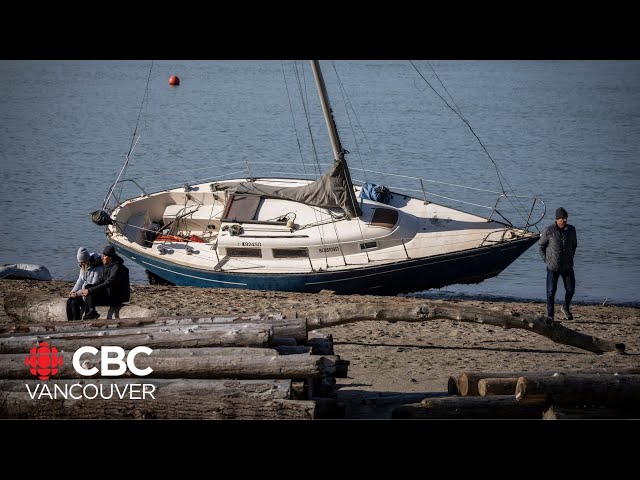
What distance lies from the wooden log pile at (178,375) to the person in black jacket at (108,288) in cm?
266

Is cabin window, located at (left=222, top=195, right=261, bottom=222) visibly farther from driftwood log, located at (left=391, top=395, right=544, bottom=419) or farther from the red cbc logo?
driftwood log, located at (left=391, top=395, right=544, bottom=419)

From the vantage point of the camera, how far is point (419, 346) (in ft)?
51.2

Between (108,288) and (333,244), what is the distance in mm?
8751

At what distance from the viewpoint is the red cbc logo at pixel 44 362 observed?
10.7m

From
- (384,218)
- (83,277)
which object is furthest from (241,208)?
(83,277)

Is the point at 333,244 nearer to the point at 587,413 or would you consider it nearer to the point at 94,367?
the point at 94,367

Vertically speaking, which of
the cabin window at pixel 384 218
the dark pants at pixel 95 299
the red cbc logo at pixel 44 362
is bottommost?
the red cbc logo at pixel 44 362

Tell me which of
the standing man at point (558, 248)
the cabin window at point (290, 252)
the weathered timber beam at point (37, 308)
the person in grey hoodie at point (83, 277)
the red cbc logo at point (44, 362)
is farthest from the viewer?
the cabin window at point (290, 252)

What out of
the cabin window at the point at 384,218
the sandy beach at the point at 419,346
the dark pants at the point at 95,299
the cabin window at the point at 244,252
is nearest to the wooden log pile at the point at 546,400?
the sandy beach at the point at 419,346

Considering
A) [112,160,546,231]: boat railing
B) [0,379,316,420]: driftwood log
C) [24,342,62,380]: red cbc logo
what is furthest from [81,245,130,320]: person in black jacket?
[112,160,546,231]: boat railing

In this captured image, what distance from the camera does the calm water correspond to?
30.9m

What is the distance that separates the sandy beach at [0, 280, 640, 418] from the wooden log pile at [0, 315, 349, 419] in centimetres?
153

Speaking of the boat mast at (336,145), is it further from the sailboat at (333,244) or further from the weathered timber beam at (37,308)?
the weathered timber beam at (37,308)
